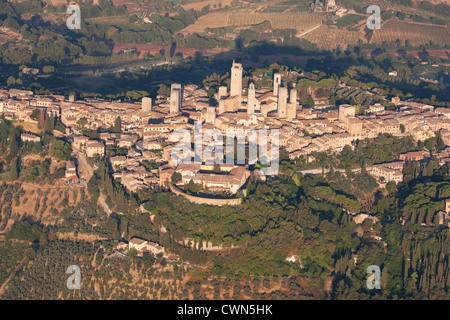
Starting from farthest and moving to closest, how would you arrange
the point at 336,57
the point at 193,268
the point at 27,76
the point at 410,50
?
the point at 410,50
the point at 336,57
the point at 27,76
the point at 193,268

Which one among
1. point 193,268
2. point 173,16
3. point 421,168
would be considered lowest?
point 193,268

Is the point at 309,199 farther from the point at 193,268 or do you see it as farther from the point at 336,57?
the point at 336,57

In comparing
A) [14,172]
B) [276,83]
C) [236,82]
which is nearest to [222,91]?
[236,82]

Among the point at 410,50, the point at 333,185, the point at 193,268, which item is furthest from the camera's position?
the point at 410,50

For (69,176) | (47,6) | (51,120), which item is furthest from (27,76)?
(47,6)

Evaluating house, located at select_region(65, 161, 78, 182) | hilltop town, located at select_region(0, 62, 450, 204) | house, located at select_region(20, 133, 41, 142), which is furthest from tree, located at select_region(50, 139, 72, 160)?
house, located at select_region(20, 133, 41, 142)

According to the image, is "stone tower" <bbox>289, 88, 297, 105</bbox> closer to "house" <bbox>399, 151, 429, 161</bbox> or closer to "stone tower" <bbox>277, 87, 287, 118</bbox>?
"stone tower" <bbox>277, 87, 287, 118</bbox>

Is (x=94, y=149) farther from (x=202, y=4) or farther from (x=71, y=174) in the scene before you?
(x=202, y=4)
